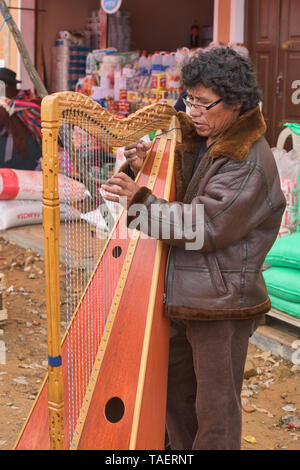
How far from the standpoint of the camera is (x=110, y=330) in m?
2.21

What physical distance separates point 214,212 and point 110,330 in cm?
57

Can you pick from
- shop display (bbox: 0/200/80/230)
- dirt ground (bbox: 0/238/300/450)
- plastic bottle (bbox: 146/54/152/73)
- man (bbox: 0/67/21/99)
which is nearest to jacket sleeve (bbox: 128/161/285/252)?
dirt ground (bbox: 0/238/300/450)

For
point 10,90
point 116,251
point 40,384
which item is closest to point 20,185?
point 10,90

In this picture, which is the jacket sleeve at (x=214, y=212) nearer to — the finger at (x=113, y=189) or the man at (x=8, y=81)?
the finger at (x=113, y=189)

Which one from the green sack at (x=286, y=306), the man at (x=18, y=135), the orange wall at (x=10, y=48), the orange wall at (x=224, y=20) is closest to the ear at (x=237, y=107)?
the green sack at (x=286, y=306)

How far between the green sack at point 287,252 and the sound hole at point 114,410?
1951mm

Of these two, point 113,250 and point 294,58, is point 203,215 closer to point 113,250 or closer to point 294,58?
point 113,250

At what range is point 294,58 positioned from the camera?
5531mm

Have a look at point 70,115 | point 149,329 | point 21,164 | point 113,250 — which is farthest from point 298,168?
point 21,164

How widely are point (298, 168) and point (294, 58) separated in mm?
1985

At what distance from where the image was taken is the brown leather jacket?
1.96 m

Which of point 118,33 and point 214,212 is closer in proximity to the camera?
point 214,212

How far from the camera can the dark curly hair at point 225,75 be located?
6.63 feet

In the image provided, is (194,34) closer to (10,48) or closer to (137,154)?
(10,48)
